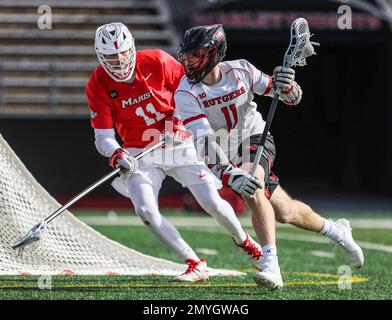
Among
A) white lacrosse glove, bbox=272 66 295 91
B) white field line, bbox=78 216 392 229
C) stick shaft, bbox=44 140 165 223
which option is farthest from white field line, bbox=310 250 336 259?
white lacrosse glove, bbox=272 66 295 91

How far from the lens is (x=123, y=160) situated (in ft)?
14.5

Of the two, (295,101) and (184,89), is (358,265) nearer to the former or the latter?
(295,101)

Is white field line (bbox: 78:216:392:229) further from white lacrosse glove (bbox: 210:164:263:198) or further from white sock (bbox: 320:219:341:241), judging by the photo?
white lacrosse glove (bbox: 210:164:263:198)

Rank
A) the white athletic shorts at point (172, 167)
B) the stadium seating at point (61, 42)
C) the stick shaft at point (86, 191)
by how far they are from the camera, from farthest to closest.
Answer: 1. the stadium seating at point (61, 42)
2. the white athletic shorts at point (172, 167)
3. the stick shaft at point (86, 191)

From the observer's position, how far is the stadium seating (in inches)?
500

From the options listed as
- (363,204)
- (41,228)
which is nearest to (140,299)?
(41,228)

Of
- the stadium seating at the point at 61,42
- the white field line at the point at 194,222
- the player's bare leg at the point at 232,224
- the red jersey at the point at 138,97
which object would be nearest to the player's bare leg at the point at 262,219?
the player's bare leg at the point at 232,224

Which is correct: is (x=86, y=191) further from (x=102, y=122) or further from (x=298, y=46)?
(x=298, y=46)

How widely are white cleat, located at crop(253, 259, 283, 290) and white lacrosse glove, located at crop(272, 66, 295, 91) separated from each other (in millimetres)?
762

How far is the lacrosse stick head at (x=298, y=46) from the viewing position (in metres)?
4.25

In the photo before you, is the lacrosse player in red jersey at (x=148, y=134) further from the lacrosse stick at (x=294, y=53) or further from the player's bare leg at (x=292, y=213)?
the lacrosse stick at (x=294, y=53)

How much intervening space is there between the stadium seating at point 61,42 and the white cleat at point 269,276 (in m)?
8.58

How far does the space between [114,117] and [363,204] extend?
825 cm

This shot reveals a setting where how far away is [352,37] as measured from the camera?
1281cm
